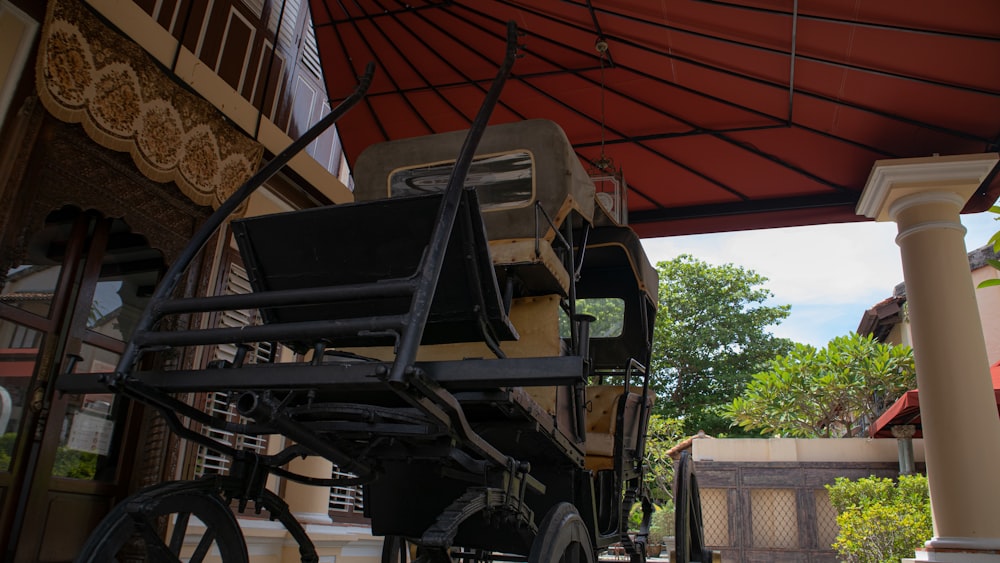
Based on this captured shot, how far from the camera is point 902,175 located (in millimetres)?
5703

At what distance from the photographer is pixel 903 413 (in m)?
9.41

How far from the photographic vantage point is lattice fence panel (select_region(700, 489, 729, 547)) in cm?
1229

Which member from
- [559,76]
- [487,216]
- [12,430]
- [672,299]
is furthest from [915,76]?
[672,299]

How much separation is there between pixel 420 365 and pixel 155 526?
1585mm

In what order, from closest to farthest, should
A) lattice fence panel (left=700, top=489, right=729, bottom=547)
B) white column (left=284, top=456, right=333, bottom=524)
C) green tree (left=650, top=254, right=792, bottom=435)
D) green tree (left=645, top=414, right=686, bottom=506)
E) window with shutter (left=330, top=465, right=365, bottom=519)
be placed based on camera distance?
1. white column (left=284, top=456, right=333, bottom=524)
2. window with shutter (left=330, top=465, right=365, bottom=519)
3. lattice fence panel (left=700, top=489, right=729, bottom=547)
4. green tree (left=645, top=414, right=686, bottom=506)
5. green tree (left=650, top=254, right=792, bottom=435)

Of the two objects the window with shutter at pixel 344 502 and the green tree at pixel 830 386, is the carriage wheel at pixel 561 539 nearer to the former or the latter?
the window with shutter at pixel 344 502

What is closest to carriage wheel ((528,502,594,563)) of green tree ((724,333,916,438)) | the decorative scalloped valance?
the decorative scalloped valance

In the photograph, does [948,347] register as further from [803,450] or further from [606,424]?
[803,450]

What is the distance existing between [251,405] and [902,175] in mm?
5560

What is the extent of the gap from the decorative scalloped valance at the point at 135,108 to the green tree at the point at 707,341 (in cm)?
2177

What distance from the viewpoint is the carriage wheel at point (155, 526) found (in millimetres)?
2438

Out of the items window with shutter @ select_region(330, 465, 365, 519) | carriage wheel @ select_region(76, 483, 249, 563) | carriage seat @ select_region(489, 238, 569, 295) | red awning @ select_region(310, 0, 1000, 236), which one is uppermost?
red awning @ select_region(310, 0, 1000, 236)

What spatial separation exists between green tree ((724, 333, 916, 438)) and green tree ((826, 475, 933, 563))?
2.62m

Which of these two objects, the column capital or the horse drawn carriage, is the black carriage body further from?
the column capital
